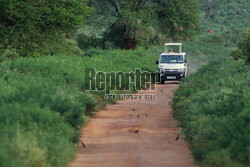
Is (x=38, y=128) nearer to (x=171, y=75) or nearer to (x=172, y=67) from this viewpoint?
(x=172, y=67)

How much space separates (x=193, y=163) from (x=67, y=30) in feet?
90.6

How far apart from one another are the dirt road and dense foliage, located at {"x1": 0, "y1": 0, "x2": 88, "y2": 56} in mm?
16525

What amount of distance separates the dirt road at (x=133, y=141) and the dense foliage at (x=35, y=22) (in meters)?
16.5

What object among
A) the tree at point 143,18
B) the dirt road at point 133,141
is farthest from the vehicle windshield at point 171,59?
the dirt road at point 133,141

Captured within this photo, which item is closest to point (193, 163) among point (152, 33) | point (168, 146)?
point (168, 146)

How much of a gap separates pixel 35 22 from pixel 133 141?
75.6ft

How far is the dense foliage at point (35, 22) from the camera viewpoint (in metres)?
35.0

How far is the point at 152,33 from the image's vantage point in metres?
50.9

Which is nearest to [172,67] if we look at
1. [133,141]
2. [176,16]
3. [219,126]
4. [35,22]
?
[35,22]

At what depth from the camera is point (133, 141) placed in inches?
538

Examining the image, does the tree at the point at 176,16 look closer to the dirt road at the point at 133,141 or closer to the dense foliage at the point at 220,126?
the dirt road at the point at 133,141

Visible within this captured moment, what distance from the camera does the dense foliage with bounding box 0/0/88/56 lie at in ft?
115

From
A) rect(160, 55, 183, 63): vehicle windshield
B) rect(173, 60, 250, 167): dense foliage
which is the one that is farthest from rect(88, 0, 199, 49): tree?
rect(173, 60, 250, 167): dense foliage

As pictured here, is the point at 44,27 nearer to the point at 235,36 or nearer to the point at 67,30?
the point at 67,30
